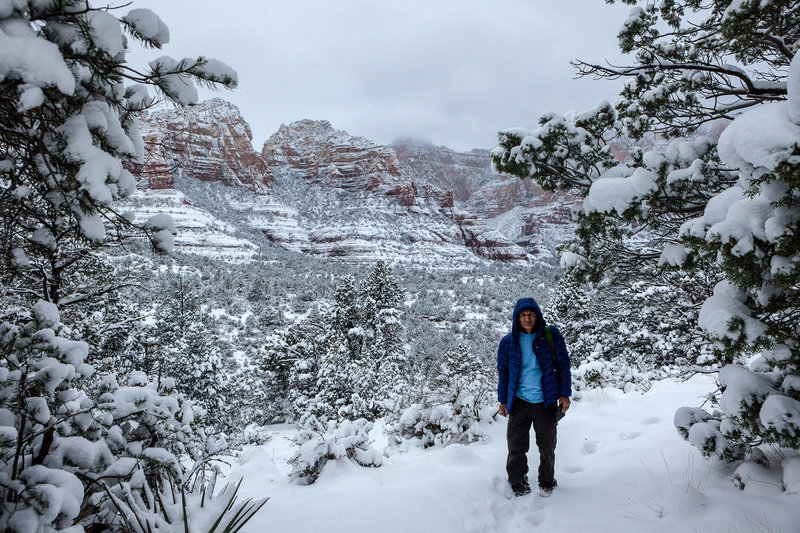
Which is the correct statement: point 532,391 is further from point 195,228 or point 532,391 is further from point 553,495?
point 195,228

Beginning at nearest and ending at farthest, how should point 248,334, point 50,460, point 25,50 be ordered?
1. point 25,50
2. point 50,460
3. point 248,334

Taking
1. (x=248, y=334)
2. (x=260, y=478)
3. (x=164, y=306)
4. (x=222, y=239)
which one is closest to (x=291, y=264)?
(x=222, y=239)

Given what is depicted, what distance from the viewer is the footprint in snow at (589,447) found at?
4130 mm

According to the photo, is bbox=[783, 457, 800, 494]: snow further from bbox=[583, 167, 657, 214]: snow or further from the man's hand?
bbox=[583, 167, 657, 214]: snow

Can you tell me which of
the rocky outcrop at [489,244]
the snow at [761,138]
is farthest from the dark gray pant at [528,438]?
the rocky outcrop at [489,244]

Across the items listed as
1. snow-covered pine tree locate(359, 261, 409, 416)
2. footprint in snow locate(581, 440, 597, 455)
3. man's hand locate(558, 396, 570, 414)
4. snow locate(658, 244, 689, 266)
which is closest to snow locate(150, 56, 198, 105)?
snow locate(658, 244, 689, 266)

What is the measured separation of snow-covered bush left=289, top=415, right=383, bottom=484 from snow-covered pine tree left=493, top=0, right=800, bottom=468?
2.84 m

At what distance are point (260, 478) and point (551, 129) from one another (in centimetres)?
449

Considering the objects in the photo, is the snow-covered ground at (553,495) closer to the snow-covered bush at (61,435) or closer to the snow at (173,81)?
the snow-covered bush at (61,435)

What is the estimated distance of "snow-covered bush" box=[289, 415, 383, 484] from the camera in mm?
3771

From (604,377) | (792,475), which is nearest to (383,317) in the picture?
(604,377)

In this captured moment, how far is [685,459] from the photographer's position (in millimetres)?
3137

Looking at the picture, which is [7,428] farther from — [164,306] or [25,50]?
[164,306]

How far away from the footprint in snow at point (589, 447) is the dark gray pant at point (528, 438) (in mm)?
1158
